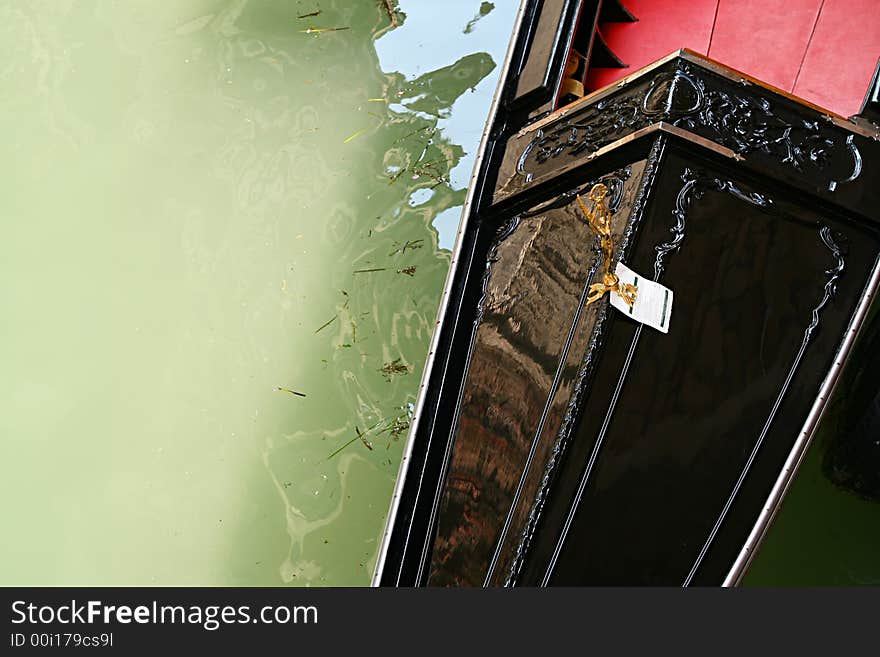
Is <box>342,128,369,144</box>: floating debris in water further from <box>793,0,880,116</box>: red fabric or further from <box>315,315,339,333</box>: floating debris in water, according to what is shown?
<box>793,0,880,116</box>: red fabric

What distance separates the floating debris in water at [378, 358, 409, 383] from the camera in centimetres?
196

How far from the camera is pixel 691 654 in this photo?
128cm

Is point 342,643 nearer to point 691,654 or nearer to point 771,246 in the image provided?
point 691,654

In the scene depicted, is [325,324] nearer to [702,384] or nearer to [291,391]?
[291,391]

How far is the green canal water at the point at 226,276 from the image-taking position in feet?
6.12

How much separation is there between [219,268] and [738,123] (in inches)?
51.3

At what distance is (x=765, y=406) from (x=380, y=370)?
0.90 metres

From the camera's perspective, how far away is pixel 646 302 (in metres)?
1.35

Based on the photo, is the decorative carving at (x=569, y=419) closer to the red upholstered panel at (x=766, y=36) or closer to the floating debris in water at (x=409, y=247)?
the red upholstered panel at (x=766, y=36)

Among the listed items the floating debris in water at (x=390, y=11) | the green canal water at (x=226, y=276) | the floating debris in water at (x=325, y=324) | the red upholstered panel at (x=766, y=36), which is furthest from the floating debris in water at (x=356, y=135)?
the red upholstered panel at (x=766, y=36)

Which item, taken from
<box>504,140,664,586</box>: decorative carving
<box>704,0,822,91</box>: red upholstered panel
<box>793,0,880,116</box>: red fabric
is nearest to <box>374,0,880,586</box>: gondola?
<box>504,140,664,586</box>: decorative carving

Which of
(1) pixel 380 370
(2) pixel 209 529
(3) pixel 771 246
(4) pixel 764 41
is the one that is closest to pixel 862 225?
(3) pixel 771 246

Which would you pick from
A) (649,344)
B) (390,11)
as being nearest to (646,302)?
(649,344)

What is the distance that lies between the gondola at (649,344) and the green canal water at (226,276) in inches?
17.0
